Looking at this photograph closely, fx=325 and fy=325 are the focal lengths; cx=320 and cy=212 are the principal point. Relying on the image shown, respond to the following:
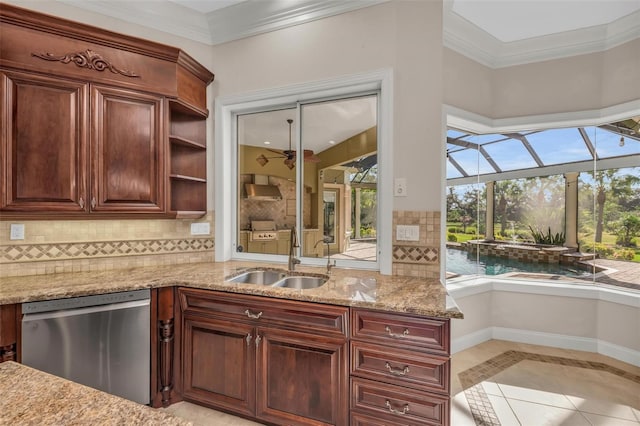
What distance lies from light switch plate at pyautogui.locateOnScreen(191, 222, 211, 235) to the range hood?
45cm

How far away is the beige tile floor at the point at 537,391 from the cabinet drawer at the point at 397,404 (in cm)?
74

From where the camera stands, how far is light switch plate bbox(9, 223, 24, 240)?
7.30 ft

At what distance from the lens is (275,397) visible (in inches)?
75.4

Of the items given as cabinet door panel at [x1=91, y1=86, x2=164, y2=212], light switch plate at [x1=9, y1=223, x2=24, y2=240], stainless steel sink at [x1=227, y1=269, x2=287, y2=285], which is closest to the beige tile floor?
stainless steel sink at [x1=227, y1=269, x2=287, y2=285]

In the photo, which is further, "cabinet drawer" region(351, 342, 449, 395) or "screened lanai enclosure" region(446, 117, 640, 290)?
"screened lanai enclosure" region(446, 117, 640, 290)

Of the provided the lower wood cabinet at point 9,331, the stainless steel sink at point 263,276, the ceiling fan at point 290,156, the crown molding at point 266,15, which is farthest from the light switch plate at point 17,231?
the crown molding at point 266,15

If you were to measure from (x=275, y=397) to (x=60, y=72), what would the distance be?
97.0 inches

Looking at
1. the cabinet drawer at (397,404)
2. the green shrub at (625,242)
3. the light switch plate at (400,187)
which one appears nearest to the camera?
the cabinet drawer at (397,404)

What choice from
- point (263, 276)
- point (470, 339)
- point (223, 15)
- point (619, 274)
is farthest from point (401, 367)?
point (223, 15)

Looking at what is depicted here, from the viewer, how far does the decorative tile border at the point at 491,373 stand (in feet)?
7.24

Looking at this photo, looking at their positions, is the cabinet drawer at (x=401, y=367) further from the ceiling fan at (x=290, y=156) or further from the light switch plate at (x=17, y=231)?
the light switch plate at (x=17, y=231)

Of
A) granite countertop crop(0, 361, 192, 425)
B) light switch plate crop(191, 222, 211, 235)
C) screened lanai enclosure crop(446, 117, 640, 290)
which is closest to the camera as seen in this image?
granite countertop crop(0, 361, 192, 425)

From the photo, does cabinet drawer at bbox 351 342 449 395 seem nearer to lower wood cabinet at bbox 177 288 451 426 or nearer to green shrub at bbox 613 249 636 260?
lower wood cabinet at bbox 177 288 451 426

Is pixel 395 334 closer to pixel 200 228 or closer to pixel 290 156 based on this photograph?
pixel 290 156
